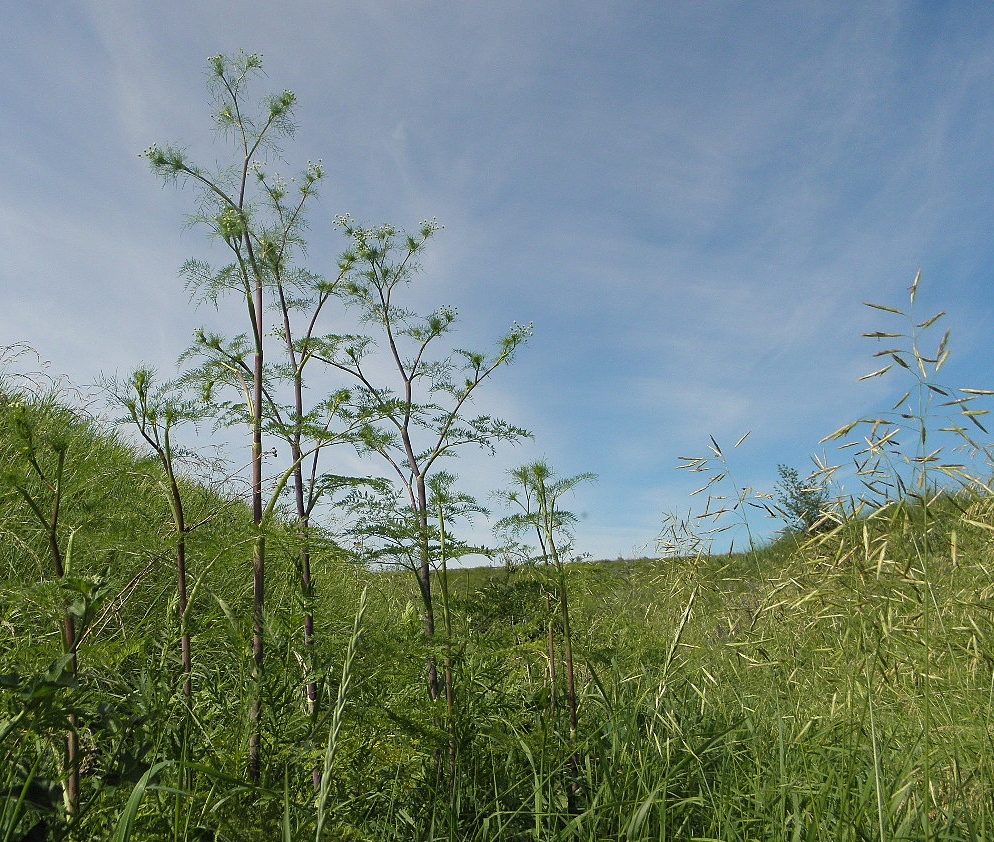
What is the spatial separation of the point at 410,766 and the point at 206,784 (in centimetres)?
71

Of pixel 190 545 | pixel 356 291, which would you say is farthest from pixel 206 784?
pixel 356 291

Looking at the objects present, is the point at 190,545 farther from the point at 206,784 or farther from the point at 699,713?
the point at 699,713

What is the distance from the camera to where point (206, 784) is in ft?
6.43

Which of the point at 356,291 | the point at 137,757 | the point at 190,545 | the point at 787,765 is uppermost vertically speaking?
the point at 356,291

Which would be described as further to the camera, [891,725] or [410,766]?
[891,725]

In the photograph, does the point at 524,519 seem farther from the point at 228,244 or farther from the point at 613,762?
the point at 228,244

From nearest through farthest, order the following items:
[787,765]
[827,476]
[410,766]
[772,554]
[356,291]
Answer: [410,766] < [787,765] < [827,476] < [356,291] < [772,554]

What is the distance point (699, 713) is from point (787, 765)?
99 cm

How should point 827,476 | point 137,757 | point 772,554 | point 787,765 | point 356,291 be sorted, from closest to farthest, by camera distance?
point 137,757
point 787,765
point 827,476
point 356,291
point 772,554

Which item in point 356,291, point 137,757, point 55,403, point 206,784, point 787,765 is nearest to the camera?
point 137,757

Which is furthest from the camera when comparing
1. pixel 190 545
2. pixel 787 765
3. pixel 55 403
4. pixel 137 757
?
pixel 55 403

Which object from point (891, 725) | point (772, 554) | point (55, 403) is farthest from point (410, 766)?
point (772, 554)

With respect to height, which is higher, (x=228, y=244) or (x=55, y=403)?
(x=55, y=403)

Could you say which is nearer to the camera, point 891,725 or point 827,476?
point 891,725
